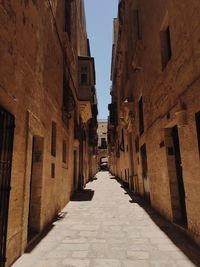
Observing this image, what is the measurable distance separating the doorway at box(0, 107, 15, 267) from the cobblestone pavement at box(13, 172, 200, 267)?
628 mm

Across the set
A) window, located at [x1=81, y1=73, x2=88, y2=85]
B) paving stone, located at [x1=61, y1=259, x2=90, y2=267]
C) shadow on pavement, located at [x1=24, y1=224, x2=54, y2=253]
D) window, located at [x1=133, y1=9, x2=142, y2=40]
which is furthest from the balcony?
paving stone, located at [x1=61, y1=259, x2=90, y2=267]

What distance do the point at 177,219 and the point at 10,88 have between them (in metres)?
4.97

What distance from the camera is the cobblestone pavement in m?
3.66

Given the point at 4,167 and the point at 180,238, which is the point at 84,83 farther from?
the point at 4,167

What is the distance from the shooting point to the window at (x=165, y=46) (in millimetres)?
6625

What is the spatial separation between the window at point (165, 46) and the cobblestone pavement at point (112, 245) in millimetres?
4422

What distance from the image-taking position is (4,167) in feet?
11.5

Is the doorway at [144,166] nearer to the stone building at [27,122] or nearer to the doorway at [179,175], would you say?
the doorway at [179,175]

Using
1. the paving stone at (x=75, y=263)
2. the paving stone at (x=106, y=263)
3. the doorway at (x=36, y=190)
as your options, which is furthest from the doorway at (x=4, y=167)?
the doorway at (x=36, y=190)

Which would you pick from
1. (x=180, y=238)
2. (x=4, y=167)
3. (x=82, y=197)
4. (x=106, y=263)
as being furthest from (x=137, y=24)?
(x=106, y=263)

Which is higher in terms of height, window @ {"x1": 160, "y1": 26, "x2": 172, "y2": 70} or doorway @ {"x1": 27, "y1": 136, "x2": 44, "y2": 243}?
window @ {"x1": 160, "y1": 26, "x2": 172, "y2": 70}

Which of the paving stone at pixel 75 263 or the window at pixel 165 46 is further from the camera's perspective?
the window at pixel 165 46

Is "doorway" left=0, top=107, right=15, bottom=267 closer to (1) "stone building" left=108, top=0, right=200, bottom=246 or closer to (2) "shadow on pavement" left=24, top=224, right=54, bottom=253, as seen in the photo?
(2) "shadow on pavement" left=24, top=224, right=54, bottom=253

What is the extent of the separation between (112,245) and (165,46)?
5510 millimetres
